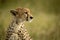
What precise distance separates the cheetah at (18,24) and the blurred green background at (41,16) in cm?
26

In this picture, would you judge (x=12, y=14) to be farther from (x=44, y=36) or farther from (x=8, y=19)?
(x=44, y=36)

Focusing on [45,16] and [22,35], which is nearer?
[22,35]

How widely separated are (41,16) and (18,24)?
0.44 m

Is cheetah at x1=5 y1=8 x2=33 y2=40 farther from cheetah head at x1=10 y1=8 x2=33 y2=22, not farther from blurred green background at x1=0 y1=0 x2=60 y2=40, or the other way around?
blurred green background at x1=0 y1=0 x2=60 y2=40

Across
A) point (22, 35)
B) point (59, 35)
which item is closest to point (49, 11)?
point (59, 35)

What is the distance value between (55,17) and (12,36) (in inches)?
23.9

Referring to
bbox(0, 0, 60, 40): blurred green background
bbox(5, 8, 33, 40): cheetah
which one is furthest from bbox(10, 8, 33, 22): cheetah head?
bbox(0, 0, 60, 40): blurred green background

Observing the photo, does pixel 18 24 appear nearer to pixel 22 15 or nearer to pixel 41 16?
pixel 22 15

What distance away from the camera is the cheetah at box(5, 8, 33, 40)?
2957 millimetres

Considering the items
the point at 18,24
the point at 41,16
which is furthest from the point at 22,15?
the point at 41,16

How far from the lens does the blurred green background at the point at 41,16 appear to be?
3291 mm

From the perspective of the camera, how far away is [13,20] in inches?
117

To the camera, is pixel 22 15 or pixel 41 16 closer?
pixel 22 15

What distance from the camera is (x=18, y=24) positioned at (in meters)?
2.97
